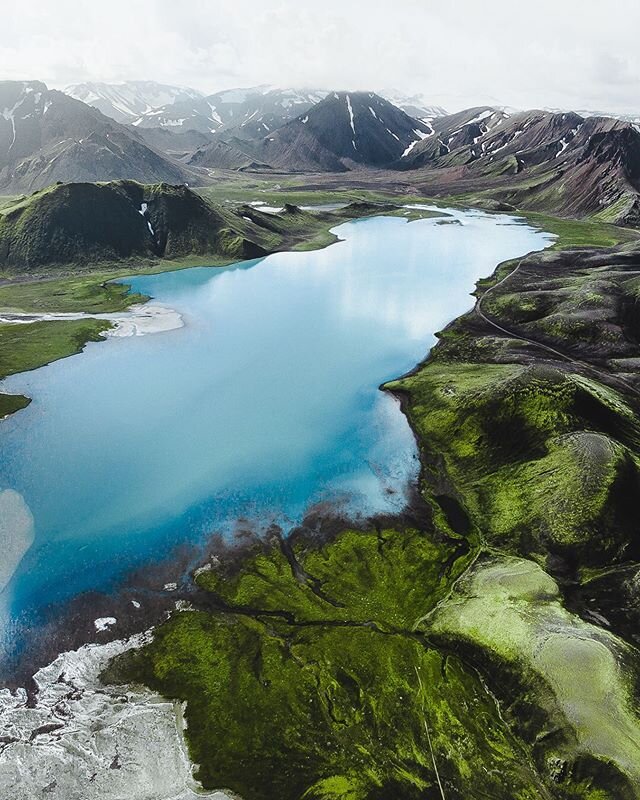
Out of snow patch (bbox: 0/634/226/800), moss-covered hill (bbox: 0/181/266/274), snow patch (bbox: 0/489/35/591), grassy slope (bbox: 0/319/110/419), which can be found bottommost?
snow patch (bbox: 0/634/226/800)

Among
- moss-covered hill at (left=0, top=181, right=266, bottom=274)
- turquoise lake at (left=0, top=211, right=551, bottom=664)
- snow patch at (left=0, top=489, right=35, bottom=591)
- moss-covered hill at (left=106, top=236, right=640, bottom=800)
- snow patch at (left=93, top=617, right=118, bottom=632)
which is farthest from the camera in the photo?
moss-covered hill at (left=0, top=181, right=266, bottom=274)

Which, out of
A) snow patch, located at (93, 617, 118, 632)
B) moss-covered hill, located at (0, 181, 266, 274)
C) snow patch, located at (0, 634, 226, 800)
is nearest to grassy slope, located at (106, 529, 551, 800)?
snow patch, located at (0, 634, 226, 800)

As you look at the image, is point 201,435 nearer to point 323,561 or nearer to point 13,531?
point 13,531

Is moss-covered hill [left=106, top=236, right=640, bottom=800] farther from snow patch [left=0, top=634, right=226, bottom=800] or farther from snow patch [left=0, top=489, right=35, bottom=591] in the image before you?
snow patch [left=0, top=489, right=35, bottom=591]

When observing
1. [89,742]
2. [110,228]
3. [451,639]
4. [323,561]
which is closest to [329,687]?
[451,639]

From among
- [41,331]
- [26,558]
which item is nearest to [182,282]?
[41,331]

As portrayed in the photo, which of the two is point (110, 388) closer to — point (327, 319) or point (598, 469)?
point (327, 319)
